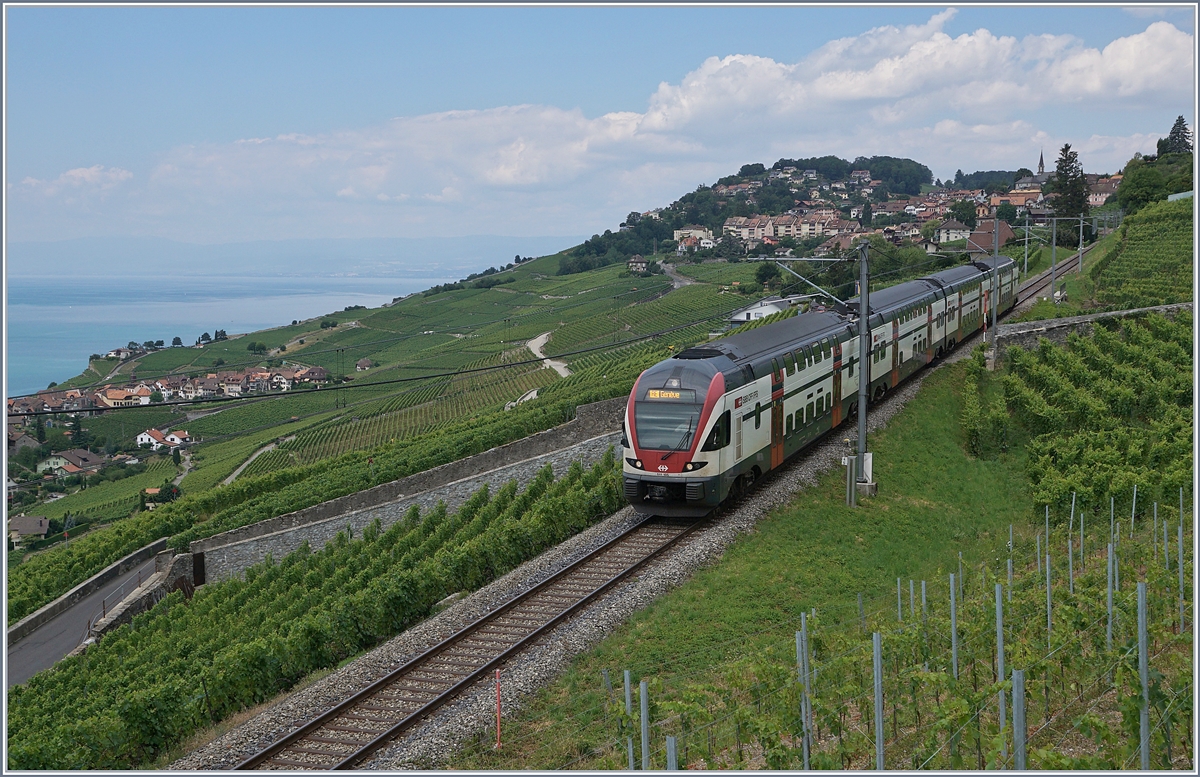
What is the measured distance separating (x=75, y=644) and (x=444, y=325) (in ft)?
389

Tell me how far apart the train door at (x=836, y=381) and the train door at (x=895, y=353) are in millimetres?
5510

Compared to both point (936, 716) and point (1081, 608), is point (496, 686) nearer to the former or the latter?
point (936, 716)

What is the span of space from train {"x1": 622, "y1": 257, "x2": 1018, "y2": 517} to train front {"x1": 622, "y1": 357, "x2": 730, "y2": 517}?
21mm

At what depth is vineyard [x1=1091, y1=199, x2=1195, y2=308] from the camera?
2060 inches

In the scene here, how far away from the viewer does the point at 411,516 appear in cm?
3766

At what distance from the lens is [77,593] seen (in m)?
44.7

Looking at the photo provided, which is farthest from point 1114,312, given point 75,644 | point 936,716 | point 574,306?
point 574,306

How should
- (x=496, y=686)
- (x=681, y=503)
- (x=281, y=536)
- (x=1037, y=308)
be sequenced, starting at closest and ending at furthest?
(x=496, y=686), (x=681, y=503), (x=281, y=536), (x=1037, y=308)

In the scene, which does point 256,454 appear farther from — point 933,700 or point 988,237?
point 933,700

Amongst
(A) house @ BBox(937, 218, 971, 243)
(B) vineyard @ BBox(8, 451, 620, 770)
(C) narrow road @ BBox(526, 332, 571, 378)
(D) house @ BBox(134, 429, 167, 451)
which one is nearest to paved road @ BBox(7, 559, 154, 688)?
(B) vineyard @ BBox(8, 451, 620, 770)

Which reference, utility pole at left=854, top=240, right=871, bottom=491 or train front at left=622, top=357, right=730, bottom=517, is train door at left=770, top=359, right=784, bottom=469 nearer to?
utility pole at left=854, top=240, right=871, bottom=491

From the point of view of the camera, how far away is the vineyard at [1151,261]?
5231cm

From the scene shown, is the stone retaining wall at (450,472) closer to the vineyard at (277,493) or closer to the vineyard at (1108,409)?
the vineyard at (277,493)

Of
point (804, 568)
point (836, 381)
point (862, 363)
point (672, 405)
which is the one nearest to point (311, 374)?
point (836, 381)
